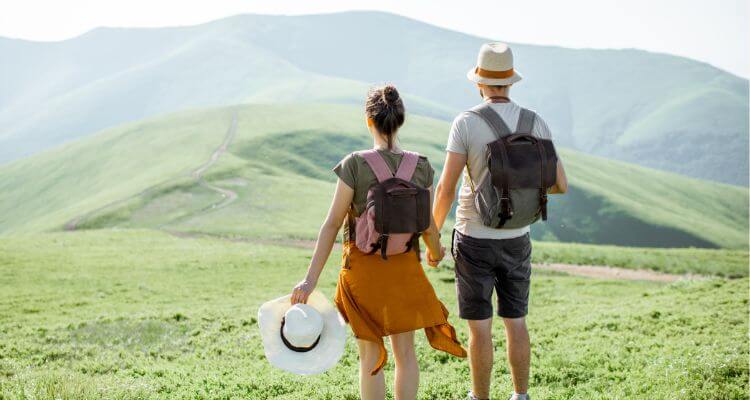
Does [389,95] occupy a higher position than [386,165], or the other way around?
[389,95]

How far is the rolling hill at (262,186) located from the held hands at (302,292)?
49.0 metres

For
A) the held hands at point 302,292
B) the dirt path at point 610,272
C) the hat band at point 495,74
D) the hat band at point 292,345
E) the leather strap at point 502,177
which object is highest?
the hat band at point 495,74

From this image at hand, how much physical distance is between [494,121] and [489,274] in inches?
61.6

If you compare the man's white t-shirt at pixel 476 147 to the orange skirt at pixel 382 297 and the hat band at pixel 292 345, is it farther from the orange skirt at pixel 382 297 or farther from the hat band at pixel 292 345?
the hat band at pixel 292 345

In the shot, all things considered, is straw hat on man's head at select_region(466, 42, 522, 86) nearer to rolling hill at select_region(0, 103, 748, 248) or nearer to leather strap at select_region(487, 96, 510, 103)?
leather strap at select_region(487, 96, 510, 103)

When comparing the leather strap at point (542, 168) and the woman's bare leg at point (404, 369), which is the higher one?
the leather strap at point (542, 168)

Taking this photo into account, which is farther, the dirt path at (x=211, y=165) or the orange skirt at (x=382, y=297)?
the dirt path at (x=211, y=165)

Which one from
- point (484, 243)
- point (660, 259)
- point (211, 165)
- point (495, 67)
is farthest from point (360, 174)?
point (211, 165)

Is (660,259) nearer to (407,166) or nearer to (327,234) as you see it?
(407,166)

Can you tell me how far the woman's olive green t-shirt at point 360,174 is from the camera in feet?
20.1

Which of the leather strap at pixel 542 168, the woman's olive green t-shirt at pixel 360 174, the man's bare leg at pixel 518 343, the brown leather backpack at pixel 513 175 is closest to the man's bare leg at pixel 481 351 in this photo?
the man's bare leg at pixel 518 343

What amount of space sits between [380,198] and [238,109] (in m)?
159

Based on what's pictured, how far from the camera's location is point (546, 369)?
10328 millimetres

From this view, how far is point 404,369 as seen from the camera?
20.9 ft
